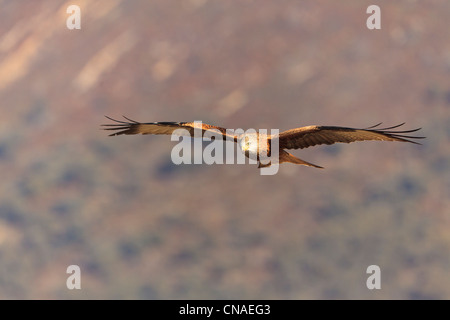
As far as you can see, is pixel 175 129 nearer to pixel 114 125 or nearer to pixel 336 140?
pixel 114 125

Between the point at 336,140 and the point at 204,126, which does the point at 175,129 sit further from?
the point at 336,140

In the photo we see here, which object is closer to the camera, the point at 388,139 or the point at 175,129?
the point at 388,139

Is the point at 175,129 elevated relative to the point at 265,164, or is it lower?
elevated

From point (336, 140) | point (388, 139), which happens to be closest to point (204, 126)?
point (336, 140)

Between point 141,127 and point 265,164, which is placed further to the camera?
point 141,127

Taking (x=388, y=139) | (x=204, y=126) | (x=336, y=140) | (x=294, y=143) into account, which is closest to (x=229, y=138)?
(x=204, y=126)

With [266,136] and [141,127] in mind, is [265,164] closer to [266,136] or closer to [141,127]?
[266,136]
